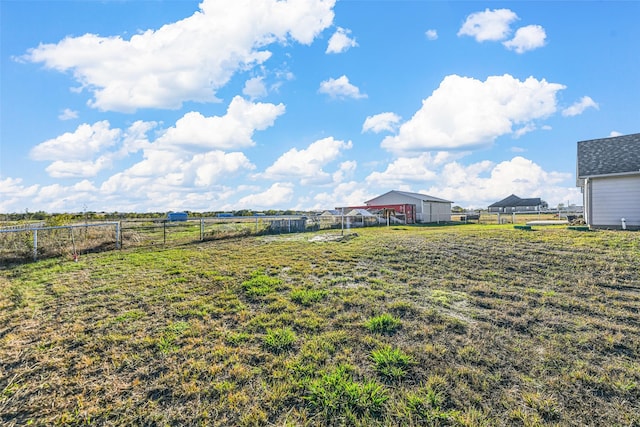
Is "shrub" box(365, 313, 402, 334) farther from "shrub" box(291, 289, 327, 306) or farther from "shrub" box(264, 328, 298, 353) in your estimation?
"shrub" box(291, 289, 327, 306)

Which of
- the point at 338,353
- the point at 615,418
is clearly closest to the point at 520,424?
the point at 615,418

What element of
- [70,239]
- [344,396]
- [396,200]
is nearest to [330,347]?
[344,396]

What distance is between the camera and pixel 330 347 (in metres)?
3.65

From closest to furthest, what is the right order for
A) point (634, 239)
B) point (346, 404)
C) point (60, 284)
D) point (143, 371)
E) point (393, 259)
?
point (346, 404) < point (143, 371) < point (60, 284) < point (393, 259) < point (634, 239)

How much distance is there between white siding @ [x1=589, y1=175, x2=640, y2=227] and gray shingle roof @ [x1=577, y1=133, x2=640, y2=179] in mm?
408

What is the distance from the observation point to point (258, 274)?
6980 mm

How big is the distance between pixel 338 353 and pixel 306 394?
704 mm

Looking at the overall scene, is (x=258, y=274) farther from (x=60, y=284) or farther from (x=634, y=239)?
(x=634, y=239)

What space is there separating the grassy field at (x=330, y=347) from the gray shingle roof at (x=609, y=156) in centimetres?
948

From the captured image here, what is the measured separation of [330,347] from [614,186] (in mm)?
16470

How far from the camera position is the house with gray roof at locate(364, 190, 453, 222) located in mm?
31773

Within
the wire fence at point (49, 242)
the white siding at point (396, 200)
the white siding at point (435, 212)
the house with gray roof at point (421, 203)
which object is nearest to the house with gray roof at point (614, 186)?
the white siding at point (435, 212)

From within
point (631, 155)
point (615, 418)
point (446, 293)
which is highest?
point (631, 155)

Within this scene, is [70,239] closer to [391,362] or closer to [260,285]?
[260,285]
